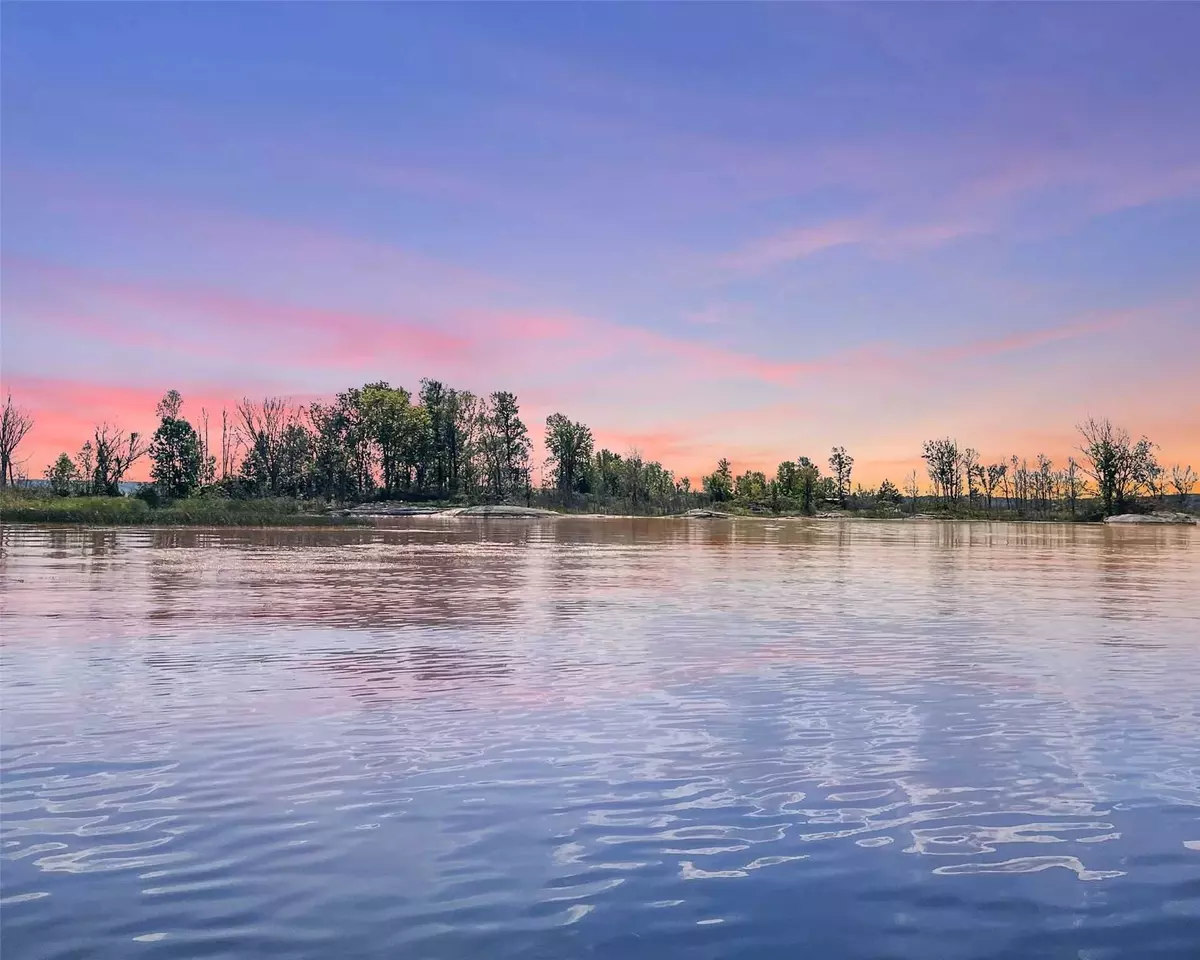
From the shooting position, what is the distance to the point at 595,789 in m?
7.24

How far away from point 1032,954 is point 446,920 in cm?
313

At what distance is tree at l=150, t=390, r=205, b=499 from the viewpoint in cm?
11375

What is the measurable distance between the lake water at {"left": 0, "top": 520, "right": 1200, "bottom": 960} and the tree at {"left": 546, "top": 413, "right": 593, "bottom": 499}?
142 metres

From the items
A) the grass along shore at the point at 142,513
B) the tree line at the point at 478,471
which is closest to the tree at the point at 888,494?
the tree line at the point at 478,471

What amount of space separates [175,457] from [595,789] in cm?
12095

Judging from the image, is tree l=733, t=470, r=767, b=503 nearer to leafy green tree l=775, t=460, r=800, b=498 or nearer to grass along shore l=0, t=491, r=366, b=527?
leafy green tree l=775, t=460, r=800, b=498

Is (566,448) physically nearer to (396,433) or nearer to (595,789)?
(396,433)

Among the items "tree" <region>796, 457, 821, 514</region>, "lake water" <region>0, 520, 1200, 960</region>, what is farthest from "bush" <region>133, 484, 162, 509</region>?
"tree" <region>796, 457, 821, 514</region>

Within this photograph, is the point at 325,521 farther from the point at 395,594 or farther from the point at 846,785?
the point at 846,785

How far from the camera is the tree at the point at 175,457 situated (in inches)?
4478

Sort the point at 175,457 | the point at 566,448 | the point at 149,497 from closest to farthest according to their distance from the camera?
1. the point at 149,497
2. the point at 175,457
3. the point at 566,448

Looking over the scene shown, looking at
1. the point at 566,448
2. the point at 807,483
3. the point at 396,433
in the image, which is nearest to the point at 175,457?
the point at 396,433

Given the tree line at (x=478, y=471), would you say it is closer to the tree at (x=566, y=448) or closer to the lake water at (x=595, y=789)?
the tree at (x=566, y=448)

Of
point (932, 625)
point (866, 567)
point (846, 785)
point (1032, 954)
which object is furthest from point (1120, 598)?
point (1032, 954)
